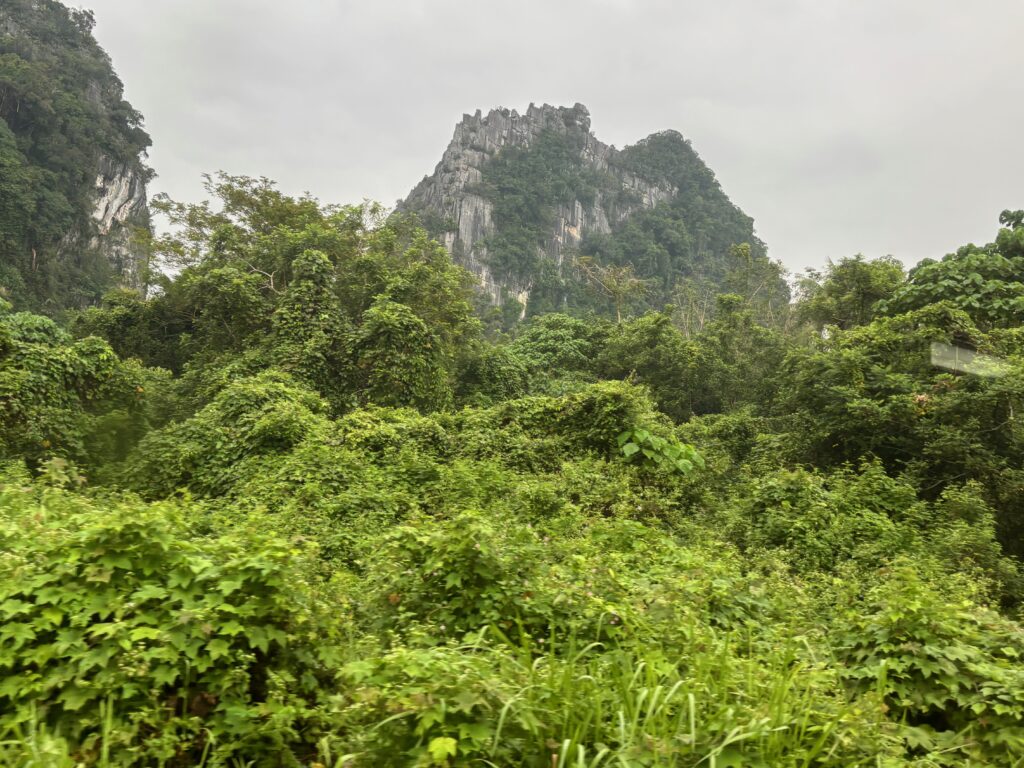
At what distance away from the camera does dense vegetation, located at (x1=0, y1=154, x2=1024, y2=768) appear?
1.91 metres

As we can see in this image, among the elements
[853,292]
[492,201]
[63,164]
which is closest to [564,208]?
[492,201]

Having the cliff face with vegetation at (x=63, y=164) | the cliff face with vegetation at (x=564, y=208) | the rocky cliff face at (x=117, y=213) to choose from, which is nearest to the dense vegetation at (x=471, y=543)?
the cliff face with vegetation at (x=63, y=164)

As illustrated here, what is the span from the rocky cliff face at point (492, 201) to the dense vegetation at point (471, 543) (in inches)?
1533

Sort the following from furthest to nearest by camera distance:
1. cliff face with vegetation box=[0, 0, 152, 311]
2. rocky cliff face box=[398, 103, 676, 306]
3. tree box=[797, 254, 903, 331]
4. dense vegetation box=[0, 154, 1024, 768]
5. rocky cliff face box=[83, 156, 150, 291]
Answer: rocky cliff face box=[398, 103, 676, 306] → rocky cliff face box=[83, 156, 150, 291] → cliff face with vegetation box=[0, 0, 152, 311] → tree box=[797, 254, 903, 331] → dense vegetation box=[0, 154, 1024, 768]

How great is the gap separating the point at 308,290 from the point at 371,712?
10.6 meters

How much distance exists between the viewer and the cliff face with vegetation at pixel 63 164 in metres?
24.6

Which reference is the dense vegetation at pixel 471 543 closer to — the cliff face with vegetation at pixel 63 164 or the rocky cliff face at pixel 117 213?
the cliff face with vegetation at pixel 63 164

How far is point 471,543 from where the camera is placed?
2783 millimetres

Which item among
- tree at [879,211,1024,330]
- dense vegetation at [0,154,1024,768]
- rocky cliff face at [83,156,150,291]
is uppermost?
rocky cliff face at [83,156,150,291]

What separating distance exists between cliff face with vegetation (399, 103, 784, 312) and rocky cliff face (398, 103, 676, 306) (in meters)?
0.12

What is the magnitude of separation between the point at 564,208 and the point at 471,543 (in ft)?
203

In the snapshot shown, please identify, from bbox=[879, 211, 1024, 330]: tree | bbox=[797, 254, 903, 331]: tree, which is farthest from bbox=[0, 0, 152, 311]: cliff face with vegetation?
bbox=[879, 211, 1024, 330]: tree

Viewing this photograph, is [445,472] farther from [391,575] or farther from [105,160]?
[105,160]

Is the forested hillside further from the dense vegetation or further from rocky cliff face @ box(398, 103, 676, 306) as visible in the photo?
rocky cliff face @ box(398, 103, 676, 306)
